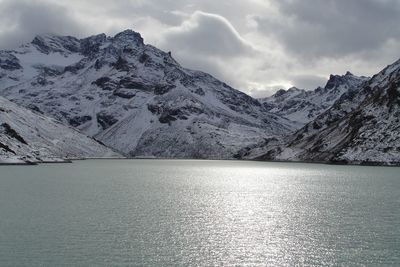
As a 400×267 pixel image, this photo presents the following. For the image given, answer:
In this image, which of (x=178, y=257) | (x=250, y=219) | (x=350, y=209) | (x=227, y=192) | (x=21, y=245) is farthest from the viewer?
(x=227, y=192)

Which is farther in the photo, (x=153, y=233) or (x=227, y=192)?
(x=227, y=192)

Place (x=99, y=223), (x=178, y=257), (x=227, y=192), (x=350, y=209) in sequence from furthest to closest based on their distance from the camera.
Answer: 1. (x=227, y=192)
2. (x=350, y=209)
3. (x=99, y=223)
4. (x=178, y=257)

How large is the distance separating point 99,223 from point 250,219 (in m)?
20.5

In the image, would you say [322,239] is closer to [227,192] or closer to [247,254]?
[247,254]

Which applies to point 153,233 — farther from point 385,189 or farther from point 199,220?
point 385,189

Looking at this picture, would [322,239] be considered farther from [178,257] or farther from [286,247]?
[178,257]

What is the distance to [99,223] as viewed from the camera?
6028 centimetres

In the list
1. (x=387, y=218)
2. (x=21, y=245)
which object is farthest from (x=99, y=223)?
(x=387, y=218)

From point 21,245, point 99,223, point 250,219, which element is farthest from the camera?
point 250,219

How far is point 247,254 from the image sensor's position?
44.8 meters

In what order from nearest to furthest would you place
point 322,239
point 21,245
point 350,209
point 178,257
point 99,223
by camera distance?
point 178,257 → point 21,245 → point 322,239 → point 99,223 → point 350,209

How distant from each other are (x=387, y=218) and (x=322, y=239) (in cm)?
1910

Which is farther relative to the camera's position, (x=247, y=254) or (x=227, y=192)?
(x=227, y=192)

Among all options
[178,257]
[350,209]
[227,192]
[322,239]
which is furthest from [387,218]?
[227,192]
